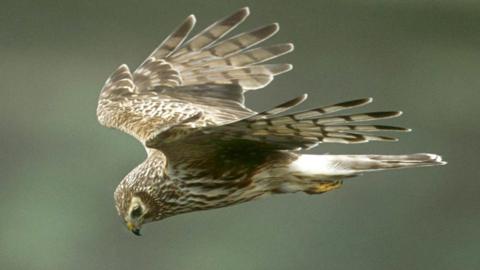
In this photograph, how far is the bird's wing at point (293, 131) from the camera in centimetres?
495

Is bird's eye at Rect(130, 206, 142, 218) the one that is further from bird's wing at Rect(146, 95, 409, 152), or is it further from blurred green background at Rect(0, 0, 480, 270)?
blurred green background at Rect(0, 0, 480, 270)

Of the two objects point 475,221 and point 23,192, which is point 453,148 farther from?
point 23,192

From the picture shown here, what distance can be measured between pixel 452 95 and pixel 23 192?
10.5 ft

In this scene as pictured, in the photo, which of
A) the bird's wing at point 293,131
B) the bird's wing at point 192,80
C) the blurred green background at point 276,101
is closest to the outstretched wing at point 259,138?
the bird's wing at point 293,131

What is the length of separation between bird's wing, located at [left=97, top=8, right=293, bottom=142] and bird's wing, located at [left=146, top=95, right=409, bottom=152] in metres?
0.66

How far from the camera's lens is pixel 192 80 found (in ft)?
20.3

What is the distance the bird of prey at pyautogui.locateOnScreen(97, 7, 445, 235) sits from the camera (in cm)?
506

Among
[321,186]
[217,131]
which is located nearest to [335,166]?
[321,186]

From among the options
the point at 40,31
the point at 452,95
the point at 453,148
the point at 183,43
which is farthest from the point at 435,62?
the point at 183,43

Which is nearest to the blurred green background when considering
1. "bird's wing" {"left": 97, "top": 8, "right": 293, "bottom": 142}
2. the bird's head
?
"bird's wing" {"left": 97, "top": 8, "right": 293, "bottom": 142}

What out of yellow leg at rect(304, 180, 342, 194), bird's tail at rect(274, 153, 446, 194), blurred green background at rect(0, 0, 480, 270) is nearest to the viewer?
bird's tail at rect(274, 153, 446, 194)

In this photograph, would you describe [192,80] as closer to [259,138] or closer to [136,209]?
[136,209]

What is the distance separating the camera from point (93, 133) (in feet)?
38.3

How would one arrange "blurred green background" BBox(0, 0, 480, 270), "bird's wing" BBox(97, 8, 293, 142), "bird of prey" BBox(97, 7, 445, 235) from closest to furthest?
"bird of prey" BBox(97, 7, 445, 235), "bird's wing" BBox(97, 8, 293, 142), "blurred green background" BBox(0, 0, 480, 270)
